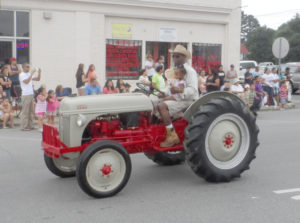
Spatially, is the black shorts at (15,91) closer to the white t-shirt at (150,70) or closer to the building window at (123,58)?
the building window at (123,58)

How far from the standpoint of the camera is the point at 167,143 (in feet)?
20.7

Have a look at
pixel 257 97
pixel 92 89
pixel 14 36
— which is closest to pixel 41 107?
pixel 92 89

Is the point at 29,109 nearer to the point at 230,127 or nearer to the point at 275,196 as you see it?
the point at 230,127

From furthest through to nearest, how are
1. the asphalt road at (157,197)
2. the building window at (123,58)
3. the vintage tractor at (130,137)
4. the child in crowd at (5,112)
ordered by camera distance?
the building window at (123,58)
the child in crowd at (5,112)
the vintage tractor at (130,137)
the asphalt road at (157,197)

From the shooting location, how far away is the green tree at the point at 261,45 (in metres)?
68.1

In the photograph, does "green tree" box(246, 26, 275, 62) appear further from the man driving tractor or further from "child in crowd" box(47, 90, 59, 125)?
the man driving tractor

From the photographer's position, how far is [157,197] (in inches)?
223

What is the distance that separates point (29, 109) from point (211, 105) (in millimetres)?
6996

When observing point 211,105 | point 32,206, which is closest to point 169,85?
point 211,105

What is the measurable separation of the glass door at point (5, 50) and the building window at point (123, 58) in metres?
3.73

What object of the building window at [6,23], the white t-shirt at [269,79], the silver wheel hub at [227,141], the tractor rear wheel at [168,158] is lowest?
the tractor rear wheel at [168,158]

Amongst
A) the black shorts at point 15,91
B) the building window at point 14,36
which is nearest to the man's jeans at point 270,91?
the building window at point 14,36

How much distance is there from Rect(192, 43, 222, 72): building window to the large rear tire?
48.2 feet

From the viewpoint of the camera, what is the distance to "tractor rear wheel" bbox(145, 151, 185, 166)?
7.22 m
